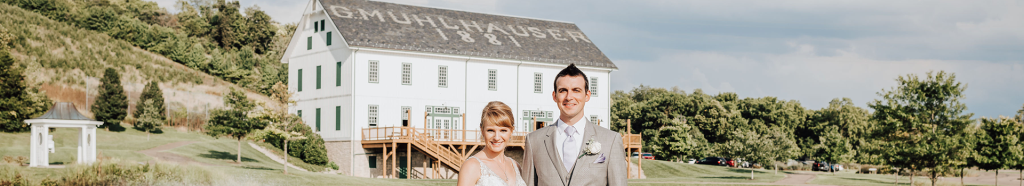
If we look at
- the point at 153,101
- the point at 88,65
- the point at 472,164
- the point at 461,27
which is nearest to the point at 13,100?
the point at 153,101

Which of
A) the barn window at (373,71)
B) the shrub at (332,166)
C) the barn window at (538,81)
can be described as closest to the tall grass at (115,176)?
the shrub at (332,166)

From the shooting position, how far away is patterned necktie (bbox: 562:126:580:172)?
654 cm

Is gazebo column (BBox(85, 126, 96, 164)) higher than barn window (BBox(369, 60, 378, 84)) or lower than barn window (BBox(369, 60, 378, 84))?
lower

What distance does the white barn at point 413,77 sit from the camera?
41.3m

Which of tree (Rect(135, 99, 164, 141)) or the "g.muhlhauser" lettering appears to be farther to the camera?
tree (Rect(135, 99, 164, 141))

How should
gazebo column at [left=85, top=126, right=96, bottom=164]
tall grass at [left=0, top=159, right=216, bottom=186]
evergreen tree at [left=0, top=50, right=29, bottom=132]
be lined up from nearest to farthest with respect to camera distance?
tall grass at [left=0, top=159, right=216, bottom=186], gazebo column at [left=85, top=126, right=96, bottom=164], evergreen tree at [left=0, top=50, right=29, bottom=132]

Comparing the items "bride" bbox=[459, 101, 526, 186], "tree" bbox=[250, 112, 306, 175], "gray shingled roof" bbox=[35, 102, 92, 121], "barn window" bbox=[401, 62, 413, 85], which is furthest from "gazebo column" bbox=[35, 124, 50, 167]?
"bride" bbox=[459, 101, 526, 186]

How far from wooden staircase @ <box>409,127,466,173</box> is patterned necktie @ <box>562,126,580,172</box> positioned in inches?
1272

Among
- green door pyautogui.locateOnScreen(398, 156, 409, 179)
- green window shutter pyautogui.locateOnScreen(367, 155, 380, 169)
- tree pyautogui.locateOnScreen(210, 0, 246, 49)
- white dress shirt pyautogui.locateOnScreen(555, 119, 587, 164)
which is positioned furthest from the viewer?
tree pyautogui.locateOnScreen(210, 0, 246, 49)

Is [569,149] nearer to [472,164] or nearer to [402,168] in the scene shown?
[472,164]

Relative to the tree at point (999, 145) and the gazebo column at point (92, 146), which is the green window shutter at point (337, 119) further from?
the tree at point (999, 145)

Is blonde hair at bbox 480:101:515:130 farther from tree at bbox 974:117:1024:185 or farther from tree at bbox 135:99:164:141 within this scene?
tree at bbox 135:99:164:141

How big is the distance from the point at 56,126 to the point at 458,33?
2041 cm

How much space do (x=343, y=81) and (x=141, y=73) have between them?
3202 cm
